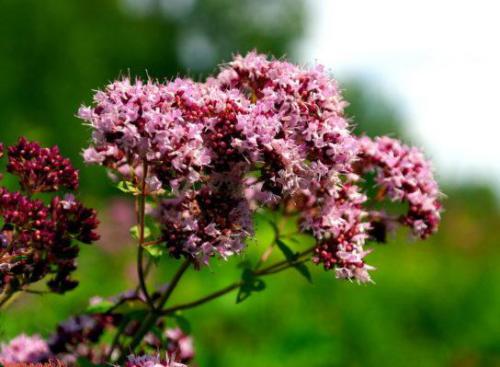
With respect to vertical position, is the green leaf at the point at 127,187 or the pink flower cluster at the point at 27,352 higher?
the green leaf at the point at 127,187

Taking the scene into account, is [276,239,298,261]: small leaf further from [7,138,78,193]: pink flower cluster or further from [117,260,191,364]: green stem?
[7,138,78,193]: pink flower cluster

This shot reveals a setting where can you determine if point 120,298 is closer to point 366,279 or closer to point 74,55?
point 366,279

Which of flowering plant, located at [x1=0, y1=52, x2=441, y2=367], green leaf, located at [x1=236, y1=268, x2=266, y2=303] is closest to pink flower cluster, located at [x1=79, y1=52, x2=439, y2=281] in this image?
flowering plant, located at [x1=0, y1=52, x2=441, y2=367]

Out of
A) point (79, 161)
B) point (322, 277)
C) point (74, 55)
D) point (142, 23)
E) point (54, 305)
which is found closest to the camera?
point (54, 305)

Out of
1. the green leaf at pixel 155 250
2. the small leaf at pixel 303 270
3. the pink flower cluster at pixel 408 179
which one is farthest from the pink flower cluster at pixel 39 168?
the pink flower cluster at pixel 408 179

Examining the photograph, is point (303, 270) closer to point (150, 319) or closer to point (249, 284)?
point (249, 284)

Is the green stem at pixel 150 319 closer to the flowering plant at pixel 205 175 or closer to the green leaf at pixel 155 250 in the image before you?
the flowering plant at pixel 205 175

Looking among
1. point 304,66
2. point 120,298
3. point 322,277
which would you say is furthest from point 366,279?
point 322,277
